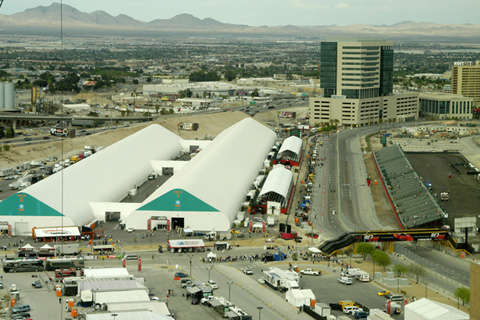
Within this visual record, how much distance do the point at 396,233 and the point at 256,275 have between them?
8.57 m

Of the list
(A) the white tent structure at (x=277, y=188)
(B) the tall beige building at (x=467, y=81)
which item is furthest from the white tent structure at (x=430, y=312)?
(B) the tall beige building at (x=467, y=81)

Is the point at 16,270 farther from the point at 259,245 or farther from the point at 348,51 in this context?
the point at 348,51

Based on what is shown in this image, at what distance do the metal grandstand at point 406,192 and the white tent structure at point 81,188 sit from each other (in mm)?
17861

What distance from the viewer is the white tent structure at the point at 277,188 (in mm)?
52750

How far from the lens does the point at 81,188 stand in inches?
1967

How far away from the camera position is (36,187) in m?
47.6

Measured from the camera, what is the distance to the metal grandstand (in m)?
47.2

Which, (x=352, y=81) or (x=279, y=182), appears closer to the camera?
(x=279, y=182)

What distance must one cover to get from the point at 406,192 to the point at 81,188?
21.8 m

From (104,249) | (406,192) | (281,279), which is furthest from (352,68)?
(281,279)

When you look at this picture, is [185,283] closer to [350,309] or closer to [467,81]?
[350,309]

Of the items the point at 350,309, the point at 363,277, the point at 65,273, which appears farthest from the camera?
the point at 363,277

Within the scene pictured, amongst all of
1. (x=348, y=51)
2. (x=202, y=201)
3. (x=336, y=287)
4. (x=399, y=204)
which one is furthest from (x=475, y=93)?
(x=336, y=287)

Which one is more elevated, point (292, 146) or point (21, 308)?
point (292, 146)
